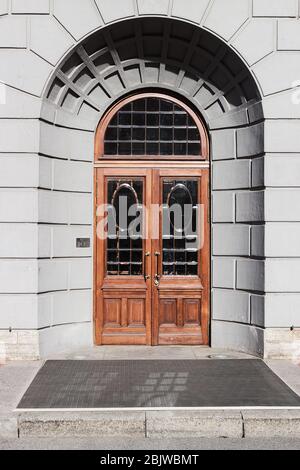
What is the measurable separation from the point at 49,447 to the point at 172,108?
6.77m

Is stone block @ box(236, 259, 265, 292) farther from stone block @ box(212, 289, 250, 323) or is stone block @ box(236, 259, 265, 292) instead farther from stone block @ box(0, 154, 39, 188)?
stone block @ box(0, 154, 39, 188)

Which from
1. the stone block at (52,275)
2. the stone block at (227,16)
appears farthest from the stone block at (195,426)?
the stone block at (227,16)

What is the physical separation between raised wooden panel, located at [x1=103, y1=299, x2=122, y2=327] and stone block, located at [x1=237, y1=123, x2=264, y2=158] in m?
3.41

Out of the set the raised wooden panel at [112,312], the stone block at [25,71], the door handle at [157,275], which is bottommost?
the raised wooden panel at [112,312]

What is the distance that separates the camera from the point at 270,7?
1033cm

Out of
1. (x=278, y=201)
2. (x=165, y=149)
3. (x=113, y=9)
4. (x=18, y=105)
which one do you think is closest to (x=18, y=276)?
(x=18, y=105)

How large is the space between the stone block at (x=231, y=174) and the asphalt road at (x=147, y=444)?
513 centimetres

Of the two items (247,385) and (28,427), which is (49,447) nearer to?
(28,427)

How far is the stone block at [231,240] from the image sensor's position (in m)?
11.0

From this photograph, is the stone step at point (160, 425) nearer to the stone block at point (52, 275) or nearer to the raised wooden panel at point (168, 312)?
the stone block at point (52, 275)

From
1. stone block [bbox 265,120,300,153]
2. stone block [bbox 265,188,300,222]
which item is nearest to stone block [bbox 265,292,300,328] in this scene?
stone block [bbox 265,188,300,222]

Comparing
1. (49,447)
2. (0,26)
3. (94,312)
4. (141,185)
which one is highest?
(0,26)

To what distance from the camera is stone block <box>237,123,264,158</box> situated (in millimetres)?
10523
